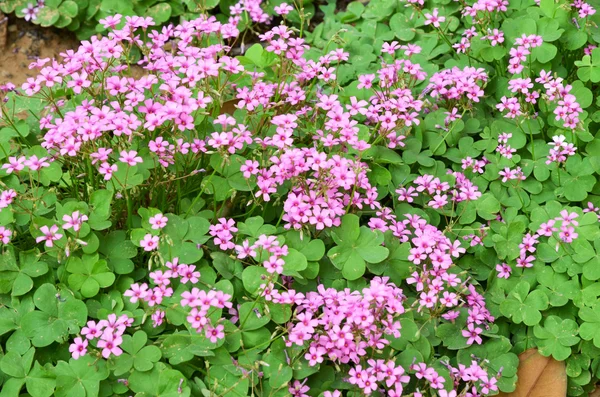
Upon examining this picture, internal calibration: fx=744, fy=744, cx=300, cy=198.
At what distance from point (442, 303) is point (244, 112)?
126cm

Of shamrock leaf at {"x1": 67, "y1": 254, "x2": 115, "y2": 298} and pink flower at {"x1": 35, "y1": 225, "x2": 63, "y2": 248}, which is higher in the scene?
pink flower at {"x1": 35, "y1": 225, "x2": 63, "y2": 248}

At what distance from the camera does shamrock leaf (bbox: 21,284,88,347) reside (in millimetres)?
2750

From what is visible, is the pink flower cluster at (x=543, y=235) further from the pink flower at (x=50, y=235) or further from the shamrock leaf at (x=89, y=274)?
the pink flower at (x=50, y=235)

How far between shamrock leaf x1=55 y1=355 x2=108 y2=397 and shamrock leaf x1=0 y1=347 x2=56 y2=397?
0.04 metres

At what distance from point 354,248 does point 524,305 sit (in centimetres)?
75

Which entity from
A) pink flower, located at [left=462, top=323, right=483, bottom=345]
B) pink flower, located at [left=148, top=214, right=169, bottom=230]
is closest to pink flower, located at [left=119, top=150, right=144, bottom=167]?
pink flower, located at [left=148, top=214, right=169, bottom=230]

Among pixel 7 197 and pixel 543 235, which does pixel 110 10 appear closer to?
pixel 7 197

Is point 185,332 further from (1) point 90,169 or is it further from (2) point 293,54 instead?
(2) point 293,54

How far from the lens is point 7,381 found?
8.85 ft

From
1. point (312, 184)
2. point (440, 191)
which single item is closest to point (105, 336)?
point (312, 184)

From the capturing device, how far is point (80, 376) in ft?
8.76

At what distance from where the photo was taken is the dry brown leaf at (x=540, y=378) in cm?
301

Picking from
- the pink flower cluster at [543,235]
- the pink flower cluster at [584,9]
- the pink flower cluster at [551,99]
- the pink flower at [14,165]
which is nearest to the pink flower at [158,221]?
the pink flower at [14,165]

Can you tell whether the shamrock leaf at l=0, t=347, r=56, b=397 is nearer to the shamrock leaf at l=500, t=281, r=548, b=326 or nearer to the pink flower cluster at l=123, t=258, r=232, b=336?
the pink flower cluster at l=123, t=258, r=232, b=336
